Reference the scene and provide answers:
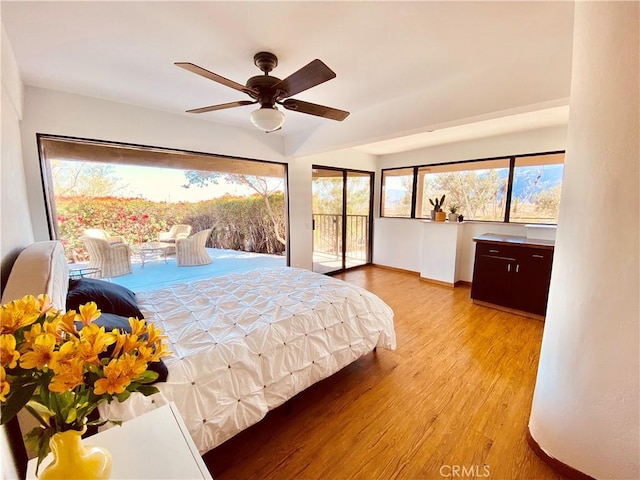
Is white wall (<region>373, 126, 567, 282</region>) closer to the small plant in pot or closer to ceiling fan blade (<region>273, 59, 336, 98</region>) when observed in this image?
the small plant in pot

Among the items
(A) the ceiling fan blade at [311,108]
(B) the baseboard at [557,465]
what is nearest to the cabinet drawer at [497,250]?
(B) the baseboard at [557,465]

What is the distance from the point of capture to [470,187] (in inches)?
176

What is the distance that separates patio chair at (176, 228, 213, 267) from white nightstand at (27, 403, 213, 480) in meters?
2.83

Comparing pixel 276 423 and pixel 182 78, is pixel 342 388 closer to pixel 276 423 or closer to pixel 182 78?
pixel 276 423

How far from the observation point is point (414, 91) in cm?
248

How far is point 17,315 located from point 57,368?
19cm

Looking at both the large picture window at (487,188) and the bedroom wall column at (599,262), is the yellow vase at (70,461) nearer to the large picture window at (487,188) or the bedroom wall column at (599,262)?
the bedroom wall column at (599,262)

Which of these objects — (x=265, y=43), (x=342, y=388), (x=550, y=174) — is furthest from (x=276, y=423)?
(x=550, y=174)

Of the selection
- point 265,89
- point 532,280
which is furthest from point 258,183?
point 532,280

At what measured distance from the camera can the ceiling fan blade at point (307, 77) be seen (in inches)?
54.8

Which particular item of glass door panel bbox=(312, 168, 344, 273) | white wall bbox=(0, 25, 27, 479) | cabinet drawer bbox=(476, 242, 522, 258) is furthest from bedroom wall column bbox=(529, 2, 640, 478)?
glass door panel bbox=(312, 168, 344, 273)

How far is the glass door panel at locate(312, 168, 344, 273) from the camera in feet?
15.8

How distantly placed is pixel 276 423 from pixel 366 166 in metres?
4.72

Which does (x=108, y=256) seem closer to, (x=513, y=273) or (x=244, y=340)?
(x=244, y=340)
